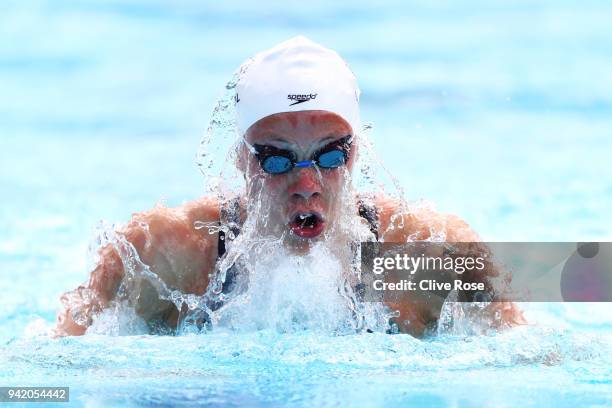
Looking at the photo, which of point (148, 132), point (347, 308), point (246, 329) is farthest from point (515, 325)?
point (148, 132)

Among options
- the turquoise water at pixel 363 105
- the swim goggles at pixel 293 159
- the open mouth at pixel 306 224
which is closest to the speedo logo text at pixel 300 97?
the swim goggles at pixel 293 159

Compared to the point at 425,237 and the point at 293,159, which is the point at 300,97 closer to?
the point at 293,159

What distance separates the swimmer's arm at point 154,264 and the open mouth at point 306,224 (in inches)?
15.9

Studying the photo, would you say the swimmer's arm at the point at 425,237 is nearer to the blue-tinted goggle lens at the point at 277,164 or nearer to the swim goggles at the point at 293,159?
the swim goggles at the point at 293,159

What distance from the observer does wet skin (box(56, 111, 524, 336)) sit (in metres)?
3.37

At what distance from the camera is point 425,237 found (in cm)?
369

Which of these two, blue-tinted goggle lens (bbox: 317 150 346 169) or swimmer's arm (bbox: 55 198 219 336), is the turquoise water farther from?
blue-tinted goggle lens (bbox: 317 150 346 169)

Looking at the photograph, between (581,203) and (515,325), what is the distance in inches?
141

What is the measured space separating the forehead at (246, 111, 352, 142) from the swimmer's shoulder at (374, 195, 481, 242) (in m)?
0.39

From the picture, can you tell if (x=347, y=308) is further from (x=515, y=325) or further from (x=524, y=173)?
(x=524, y=173)

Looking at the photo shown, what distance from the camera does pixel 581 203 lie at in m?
6.84

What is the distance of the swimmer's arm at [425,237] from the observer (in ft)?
11.6

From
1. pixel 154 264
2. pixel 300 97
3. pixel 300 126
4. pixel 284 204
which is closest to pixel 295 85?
pixel 300 97

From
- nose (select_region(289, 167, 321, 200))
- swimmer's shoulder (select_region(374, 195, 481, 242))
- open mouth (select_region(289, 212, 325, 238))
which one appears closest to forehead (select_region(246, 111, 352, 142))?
nose (select_region(289, 167, 321, 200))
